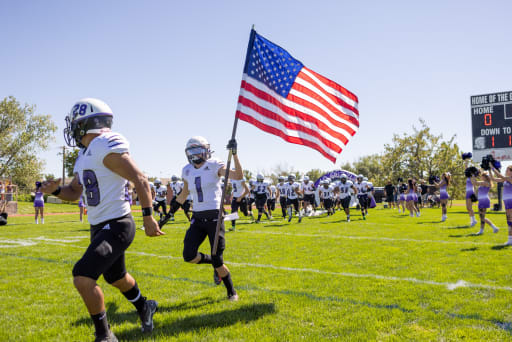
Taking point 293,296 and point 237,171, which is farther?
point 293,296

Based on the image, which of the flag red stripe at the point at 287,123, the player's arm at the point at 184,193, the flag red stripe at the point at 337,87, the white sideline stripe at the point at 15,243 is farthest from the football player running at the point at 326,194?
the player's arm at the point at 184,193

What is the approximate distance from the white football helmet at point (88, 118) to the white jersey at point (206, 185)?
2.00m

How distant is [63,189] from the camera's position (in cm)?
390

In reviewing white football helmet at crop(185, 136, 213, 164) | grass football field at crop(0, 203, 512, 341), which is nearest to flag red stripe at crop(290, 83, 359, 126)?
white football helmet at crop(185, 136, 213, 164)

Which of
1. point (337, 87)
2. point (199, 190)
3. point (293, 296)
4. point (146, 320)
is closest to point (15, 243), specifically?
point (199, 190)

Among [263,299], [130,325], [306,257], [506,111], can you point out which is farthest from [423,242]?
[506,111]

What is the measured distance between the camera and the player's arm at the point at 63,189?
3760mm

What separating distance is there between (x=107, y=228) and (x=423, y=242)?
29.5ft

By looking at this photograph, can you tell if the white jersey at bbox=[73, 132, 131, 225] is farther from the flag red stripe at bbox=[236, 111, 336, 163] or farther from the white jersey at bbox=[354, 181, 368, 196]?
the white jersey at bbox=[354, 181, 368, 196]

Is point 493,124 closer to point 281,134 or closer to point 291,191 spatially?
point 291,191

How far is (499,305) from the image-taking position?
15.1 feet

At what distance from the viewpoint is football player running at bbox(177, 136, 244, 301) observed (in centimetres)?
519

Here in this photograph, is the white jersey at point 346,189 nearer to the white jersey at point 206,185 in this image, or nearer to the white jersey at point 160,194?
the white jersey at point 160,194

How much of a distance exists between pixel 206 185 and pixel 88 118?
218 centimetres
